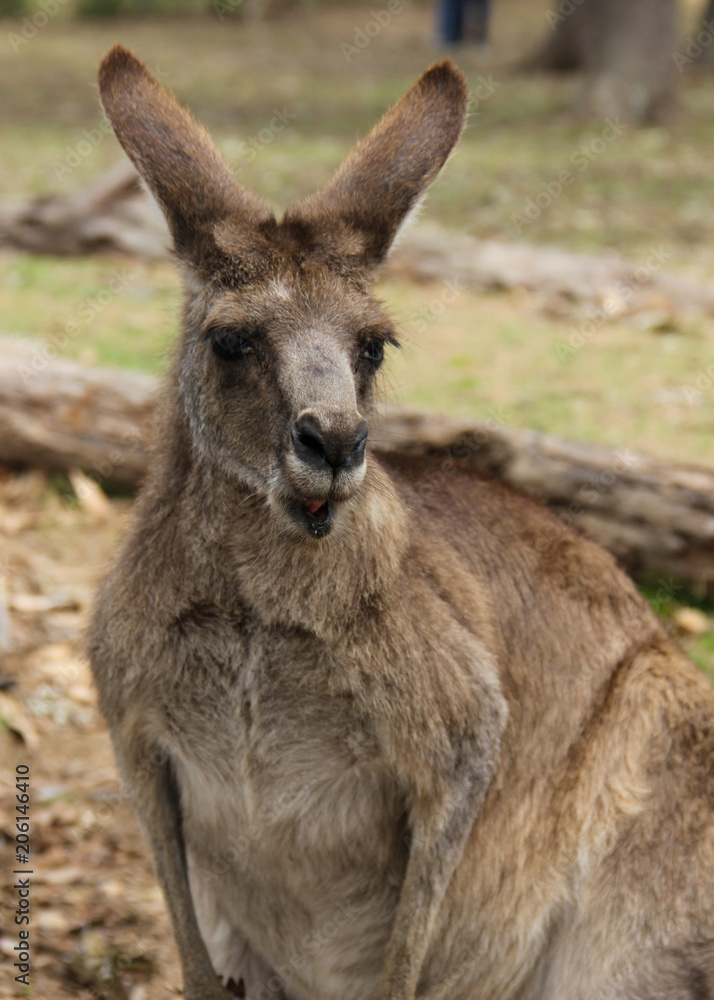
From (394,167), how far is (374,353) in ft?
1.86

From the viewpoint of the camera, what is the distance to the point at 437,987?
3709 millimetres

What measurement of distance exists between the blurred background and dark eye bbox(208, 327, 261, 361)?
0.69 metres

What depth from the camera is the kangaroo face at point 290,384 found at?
2926 millimetres

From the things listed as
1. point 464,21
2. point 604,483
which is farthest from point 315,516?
point 464,21

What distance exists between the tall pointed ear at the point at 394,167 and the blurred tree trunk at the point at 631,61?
14.0 metres

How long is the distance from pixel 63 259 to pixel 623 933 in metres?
9.51

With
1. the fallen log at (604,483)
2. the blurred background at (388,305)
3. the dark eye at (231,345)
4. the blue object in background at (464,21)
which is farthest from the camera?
the blue object in background at (464,21)

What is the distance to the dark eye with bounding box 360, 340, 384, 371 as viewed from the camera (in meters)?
3.33

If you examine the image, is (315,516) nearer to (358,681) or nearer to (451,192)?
(358,681)

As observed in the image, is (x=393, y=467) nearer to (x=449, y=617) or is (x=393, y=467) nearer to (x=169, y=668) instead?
(x=449, y=617)

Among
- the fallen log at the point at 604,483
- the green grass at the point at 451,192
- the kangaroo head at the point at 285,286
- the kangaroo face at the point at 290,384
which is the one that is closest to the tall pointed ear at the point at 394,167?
the kangaroo head at the point at 285,286

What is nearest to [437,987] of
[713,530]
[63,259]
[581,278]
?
[713,530]

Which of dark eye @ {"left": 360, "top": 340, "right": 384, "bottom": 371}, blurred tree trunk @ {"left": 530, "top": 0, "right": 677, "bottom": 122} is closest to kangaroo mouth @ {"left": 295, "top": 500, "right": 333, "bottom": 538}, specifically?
dark eye @ {"left": 360, "top": 340, "right": 384, "bottom": 371}

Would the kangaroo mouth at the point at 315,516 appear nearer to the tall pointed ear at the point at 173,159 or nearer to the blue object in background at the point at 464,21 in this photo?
the tall pointed ear at the point at 173,159
